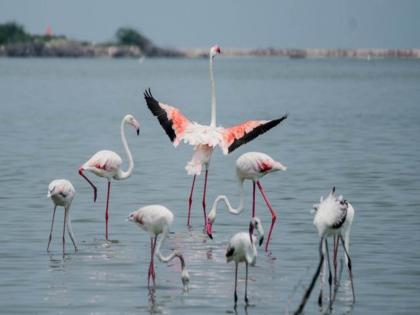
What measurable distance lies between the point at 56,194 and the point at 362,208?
4.85 metres

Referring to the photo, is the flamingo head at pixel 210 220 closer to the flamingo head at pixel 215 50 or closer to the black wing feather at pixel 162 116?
the black wing feather at pixel 162 116

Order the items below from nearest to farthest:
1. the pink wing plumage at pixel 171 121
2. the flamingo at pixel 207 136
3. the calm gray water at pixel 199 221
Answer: the calm gray water at pixel 199 221
the flamingo at pixel 207 136
the pink wing plumage at pixel 171 121

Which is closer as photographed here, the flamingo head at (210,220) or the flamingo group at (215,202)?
the flamingo group at (215,202)

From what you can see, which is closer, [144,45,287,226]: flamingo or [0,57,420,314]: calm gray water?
[0,57,420,314]: calm gray water

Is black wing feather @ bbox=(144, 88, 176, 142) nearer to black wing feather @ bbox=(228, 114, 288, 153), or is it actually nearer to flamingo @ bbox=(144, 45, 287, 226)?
flamingo @ bbox=(144, 45, 287, 226)

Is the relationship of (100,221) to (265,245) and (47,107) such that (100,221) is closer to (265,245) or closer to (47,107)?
(265,245)

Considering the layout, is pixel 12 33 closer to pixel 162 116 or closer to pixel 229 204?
pixel 162 116

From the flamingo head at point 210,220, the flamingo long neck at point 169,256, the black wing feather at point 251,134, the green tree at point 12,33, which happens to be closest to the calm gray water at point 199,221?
the flamingo head at point 210,220

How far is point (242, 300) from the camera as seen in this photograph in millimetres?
10328

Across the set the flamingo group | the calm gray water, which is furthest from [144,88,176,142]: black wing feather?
the calm gray water

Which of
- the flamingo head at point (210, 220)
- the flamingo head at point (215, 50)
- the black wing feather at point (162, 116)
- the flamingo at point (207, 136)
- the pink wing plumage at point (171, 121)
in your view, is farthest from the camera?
the flamingo head at point (215, 50)

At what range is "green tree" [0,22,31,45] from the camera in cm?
14338

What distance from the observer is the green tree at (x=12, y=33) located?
14338 centimetres

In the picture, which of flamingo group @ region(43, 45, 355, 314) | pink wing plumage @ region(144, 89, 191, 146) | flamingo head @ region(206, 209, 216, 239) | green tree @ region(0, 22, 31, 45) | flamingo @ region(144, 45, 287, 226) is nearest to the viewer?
flamingo group @ region(43, 45, 355, 314)
